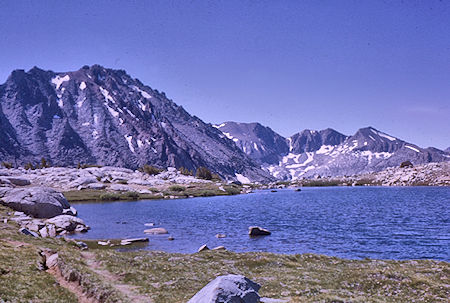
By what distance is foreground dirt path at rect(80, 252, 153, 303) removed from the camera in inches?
895

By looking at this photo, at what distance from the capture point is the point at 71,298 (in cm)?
2289

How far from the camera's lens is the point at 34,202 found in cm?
7388

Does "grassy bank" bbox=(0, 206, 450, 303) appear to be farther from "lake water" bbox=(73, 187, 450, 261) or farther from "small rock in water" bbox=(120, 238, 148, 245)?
"small rock in water" bbox=(120, 238, 148, 245)

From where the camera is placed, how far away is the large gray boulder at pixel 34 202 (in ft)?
241

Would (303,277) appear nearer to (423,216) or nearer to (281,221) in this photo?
(281,221)

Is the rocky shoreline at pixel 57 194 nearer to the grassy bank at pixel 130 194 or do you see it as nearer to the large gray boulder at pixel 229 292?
the grassy bank at pixel 130 194

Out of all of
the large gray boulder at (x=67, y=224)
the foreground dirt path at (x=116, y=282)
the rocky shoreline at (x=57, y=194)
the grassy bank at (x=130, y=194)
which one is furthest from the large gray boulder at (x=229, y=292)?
the grassy bank at (x=130, y=194)

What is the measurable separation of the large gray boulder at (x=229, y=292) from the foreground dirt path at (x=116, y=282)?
7608mm

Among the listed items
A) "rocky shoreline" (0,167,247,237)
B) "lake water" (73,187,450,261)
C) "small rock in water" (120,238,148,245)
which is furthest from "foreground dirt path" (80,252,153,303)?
"lake water" (73,187,450,261)

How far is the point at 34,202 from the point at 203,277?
61.5m

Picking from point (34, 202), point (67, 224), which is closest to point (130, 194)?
point (34, 202)

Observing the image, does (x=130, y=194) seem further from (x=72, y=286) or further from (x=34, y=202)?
(x=72, y=286)

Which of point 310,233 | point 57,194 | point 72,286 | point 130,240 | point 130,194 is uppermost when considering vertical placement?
point 57,194

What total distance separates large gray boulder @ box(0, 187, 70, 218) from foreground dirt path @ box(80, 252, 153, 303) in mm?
45646
